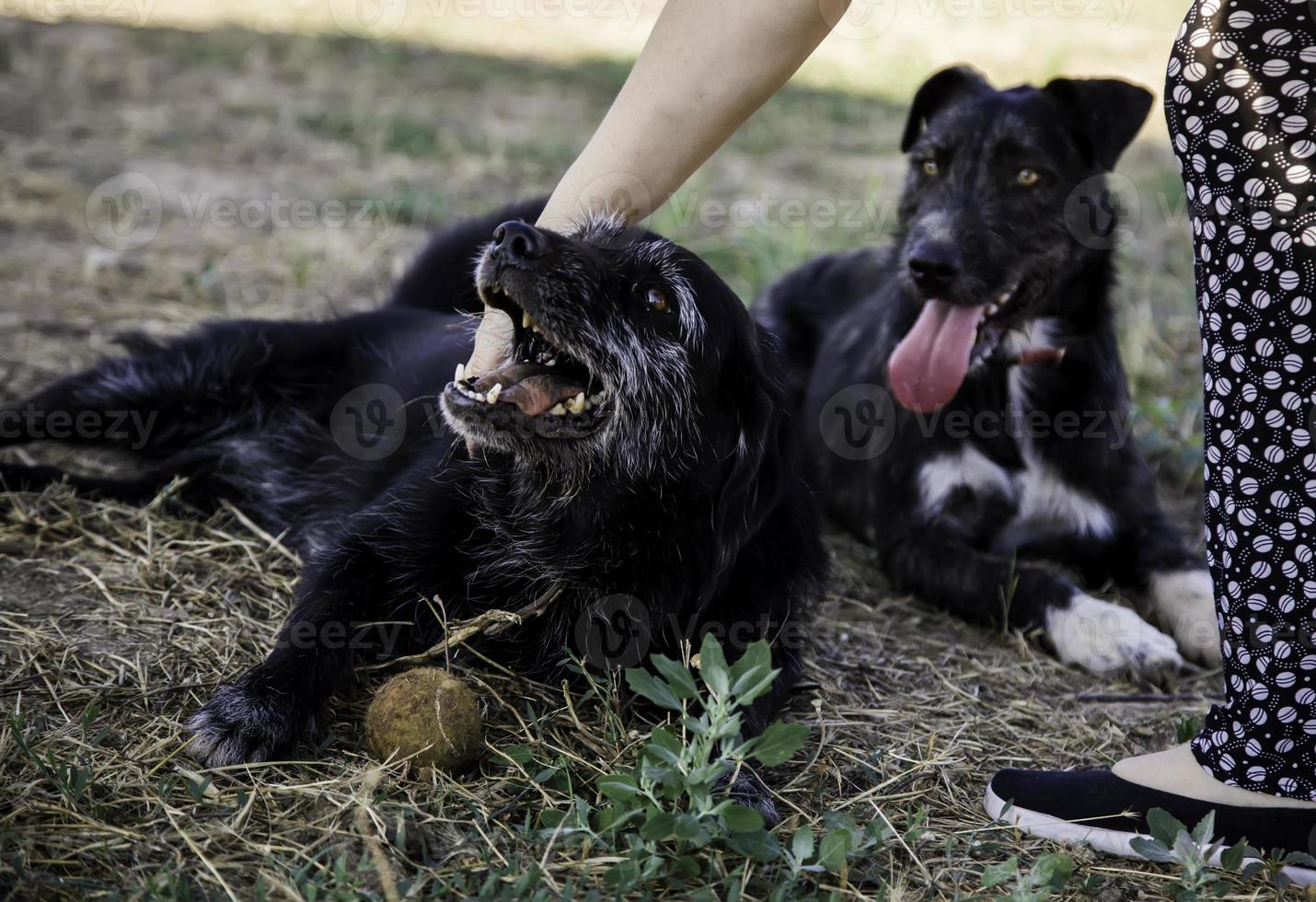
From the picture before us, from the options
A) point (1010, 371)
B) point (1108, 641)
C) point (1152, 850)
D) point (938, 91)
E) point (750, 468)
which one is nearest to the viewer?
point (1152, 850)

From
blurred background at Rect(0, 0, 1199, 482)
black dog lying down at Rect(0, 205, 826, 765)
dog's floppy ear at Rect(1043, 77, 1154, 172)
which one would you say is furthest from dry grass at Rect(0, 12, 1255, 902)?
dog's floppy ear at Rect(1043, 77, 1154, 172)

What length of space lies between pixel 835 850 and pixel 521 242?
1340 millimetres

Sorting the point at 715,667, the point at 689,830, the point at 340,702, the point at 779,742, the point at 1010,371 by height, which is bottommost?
the point at 340,702

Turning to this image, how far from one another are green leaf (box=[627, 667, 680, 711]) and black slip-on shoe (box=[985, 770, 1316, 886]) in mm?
763

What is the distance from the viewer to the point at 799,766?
2588 millimetres

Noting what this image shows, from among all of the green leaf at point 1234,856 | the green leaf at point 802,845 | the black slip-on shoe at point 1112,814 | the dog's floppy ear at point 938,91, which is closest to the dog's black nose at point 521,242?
the green leaf at point 802,845

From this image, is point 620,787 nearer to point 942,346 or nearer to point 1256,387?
point 1256,387

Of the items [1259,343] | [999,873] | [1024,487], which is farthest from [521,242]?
[1024,487]

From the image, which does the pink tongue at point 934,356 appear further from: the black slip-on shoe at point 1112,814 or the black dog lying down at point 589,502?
the black slip-on shoe at point 1112,814

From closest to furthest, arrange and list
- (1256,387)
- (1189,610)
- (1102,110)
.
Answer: (1256,387) < (1189,610) < (1102,110)

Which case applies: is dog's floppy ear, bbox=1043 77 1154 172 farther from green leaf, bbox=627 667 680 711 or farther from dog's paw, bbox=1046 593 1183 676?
green leaf, bbox=627 667 680 711

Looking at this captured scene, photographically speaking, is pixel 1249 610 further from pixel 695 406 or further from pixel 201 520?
pixel 201 520

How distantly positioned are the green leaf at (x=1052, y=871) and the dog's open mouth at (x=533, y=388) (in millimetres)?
1254

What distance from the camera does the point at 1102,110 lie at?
3.80 meters
